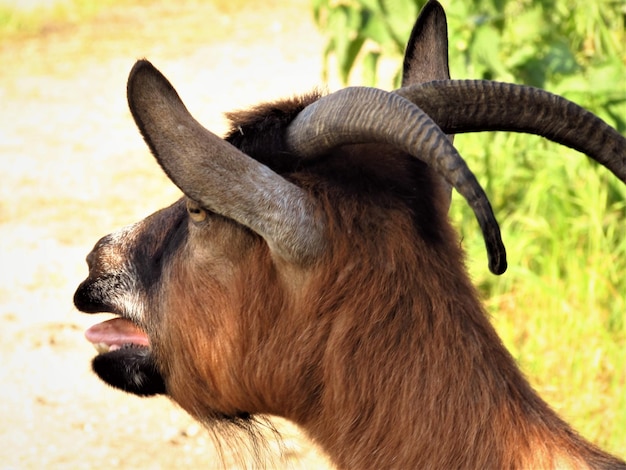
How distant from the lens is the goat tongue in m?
3.35

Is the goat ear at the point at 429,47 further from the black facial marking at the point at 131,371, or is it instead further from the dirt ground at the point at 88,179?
the dirt ground at the point at 88,179

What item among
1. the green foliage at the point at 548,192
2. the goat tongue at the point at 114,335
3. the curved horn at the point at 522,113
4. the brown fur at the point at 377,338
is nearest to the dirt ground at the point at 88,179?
the green foliage at the point at 548,192

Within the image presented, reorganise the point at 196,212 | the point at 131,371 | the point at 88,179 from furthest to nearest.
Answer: the point at 88,179 → the point at 131,371 → the point at 196,212

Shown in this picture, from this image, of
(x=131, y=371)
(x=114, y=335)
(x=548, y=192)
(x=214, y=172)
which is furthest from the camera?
(x=548, y=192)

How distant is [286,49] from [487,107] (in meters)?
9.66

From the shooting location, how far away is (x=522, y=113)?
2.74 m

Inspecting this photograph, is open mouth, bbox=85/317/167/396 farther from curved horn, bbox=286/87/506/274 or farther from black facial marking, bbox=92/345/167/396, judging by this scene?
curved horn, bbox=286/87/506/274

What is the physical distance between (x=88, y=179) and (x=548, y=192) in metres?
4.75

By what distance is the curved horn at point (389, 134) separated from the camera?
2.32m

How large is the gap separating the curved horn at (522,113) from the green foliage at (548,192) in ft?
8.95

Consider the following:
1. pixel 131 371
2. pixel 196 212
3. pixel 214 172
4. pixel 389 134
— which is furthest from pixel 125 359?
pixel 389 134

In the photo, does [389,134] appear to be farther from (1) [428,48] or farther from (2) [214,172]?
(1) [428,48]

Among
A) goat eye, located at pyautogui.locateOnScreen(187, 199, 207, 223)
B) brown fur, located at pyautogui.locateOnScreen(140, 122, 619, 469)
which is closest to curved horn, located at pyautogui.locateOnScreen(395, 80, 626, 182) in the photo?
brown fur, located at pyautogui.locateOnScreen(140, 122, 619, 469)

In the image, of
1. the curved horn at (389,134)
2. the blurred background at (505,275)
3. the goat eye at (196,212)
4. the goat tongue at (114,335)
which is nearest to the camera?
the curved horn at (389,134)
